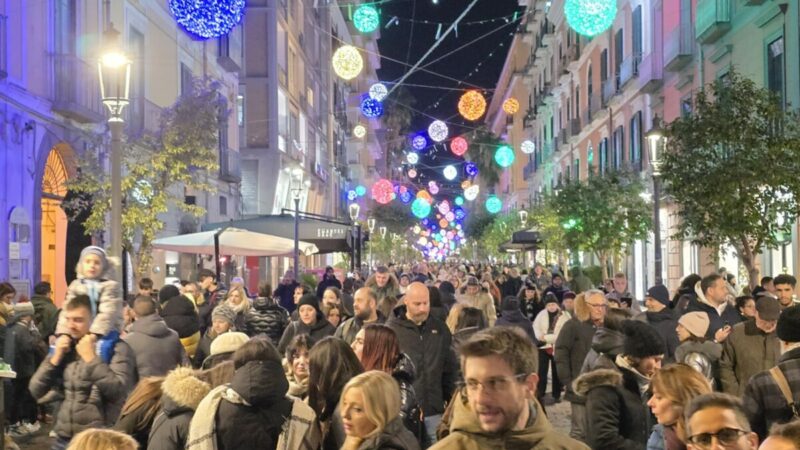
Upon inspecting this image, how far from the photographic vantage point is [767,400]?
6461 millimetres

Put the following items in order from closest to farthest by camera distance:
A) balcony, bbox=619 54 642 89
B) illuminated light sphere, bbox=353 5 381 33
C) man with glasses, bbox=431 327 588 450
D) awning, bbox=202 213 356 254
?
1. man with glasses, bbox=431 327 588 450
2. awning, bbox=202 213 356 254
3. illuminated light sphere, bbox=353 5 381 33
4. balcony, bbox=619 54 642 89

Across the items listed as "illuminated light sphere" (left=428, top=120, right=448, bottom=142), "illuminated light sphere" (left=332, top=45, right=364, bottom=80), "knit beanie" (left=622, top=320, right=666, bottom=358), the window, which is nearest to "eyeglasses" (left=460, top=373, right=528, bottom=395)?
"knit beanie" (left=622, top=320, right=666, bottom=358)

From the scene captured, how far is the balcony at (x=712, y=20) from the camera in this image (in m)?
25.1

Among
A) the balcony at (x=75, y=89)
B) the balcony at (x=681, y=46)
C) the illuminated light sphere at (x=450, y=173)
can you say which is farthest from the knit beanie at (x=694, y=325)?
the illuminated light sphere at (x=450, y=173)

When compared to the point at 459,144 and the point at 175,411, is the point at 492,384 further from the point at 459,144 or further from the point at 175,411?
the point at 459,144

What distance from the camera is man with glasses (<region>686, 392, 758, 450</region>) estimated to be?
167 inches

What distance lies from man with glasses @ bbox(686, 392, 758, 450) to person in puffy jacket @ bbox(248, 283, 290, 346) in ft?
26.9

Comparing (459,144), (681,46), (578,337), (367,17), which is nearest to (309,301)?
(578,337)

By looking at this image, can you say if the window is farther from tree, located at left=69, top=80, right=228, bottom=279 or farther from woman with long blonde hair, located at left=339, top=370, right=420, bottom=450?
woman with long blonde hair, located at left=339, top=370, right=420, bottom=450

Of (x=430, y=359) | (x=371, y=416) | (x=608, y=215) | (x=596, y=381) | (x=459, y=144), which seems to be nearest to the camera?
(x=371, y=416)

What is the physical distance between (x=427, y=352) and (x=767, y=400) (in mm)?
3066

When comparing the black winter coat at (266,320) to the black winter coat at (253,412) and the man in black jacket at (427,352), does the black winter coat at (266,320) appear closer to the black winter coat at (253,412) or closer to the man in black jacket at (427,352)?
the man in black jacket at (427,352)

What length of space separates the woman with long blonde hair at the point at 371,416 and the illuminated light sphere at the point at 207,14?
14.6 meters

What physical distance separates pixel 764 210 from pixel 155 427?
45.5ft
